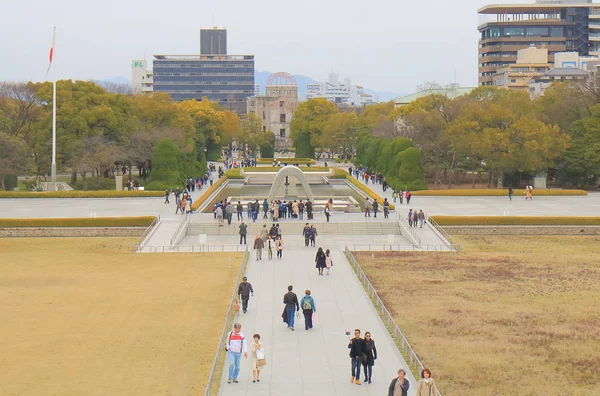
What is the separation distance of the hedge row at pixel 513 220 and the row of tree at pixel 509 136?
1545 cm

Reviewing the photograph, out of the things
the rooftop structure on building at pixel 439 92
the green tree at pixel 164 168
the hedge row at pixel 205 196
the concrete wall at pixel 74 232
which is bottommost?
the concrete wall at pixel 74 232

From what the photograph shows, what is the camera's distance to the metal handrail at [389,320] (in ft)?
59.9

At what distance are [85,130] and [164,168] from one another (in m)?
7.78

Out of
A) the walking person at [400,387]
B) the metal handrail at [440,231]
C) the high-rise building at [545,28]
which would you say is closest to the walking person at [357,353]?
the walking person at [400,387]

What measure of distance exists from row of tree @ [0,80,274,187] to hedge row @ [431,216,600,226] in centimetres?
2629

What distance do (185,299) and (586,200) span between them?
35.3 meters

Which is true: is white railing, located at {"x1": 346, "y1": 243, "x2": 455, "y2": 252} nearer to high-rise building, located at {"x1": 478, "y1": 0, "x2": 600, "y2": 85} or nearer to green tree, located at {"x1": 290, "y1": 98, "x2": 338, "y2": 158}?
green tree, located at {"x1": 290, "y1": 98, "x2": 338, "y2": 158}

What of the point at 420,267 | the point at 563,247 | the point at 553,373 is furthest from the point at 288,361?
the point at 563,247

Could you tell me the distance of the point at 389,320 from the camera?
21.9m

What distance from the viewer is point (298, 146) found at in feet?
372

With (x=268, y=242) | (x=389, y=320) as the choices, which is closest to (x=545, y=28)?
(x=268, y=242)

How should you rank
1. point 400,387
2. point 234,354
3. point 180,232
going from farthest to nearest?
1. point 180,232
2. point 234,354
3. point 400,387

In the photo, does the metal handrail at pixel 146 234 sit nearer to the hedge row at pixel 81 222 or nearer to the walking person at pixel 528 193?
the hedge row at pixel 81 222

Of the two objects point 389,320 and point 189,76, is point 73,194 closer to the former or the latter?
point 389,320
